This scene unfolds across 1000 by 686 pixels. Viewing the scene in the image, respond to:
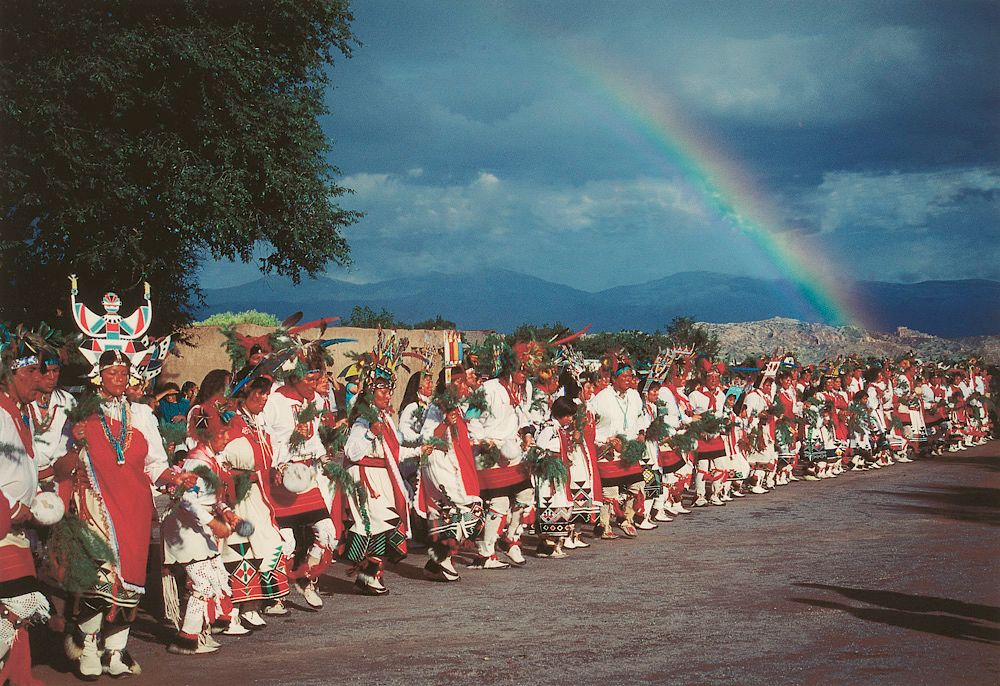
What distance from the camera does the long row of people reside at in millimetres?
6293

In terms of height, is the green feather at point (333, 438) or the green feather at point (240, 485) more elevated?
the green feather at point (333, 438)

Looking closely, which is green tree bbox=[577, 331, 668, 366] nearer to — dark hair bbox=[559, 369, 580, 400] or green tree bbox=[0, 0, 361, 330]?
green tree bbox=[0, 0, 361, 330]

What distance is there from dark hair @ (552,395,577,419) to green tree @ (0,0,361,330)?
26.7 ft

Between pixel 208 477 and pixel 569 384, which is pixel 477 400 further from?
pixel 208 477

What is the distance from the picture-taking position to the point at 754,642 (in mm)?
7324

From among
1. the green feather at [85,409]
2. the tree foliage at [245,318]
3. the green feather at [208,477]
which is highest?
the tree foliage at [245,318]

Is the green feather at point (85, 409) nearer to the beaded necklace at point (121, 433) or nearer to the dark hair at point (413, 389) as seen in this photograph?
the beaded necklace at point (121, 433)

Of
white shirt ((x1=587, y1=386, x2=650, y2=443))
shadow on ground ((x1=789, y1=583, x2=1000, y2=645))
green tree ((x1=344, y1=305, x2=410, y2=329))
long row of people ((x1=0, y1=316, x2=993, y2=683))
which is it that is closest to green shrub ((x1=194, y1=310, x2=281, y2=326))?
green tree ((x1=344, y1=305, x2=410, y2=329))

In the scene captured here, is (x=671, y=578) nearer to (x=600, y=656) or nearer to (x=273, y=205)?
(x=600, y=656)

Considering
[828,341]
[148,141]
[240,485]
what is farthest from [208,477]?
[828,341]

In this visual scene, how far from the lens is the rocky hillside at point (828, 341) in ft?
198

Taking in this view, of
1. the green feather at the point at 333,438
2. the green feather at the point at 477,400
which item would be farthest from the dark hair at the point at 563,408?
the green feather at the point at 333,438

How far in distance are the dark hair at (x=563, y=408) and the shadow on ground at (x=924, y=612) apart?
3394mm

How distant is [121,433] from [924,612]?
600 centimetres
